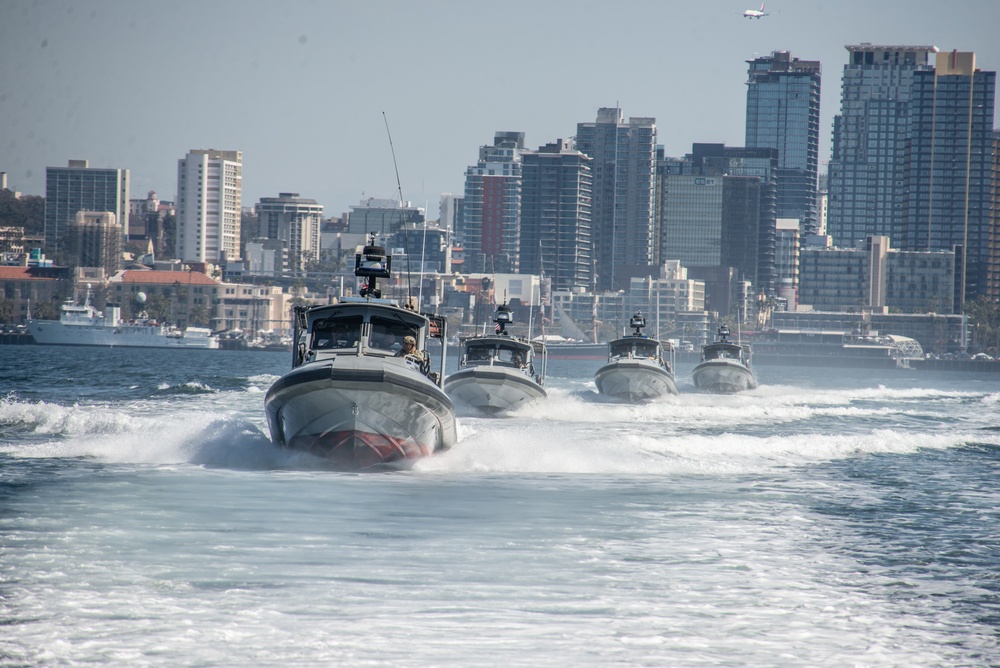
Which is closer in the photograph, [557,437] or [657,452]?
[657,452]

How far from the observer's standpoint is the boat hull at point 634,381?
52.1 m

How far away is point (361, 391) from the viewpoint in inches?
803

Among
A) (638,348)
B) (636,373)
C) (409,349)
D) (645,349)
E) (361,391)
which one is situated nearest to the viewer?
(361,391)

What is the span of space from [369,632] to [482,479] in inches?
431

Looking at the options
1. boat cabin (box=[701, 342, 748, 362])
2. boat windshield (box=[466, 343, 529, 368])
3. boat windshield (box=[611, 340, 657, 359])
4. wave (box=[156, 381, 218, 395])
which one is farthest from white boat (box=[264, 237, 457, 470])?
boat cabin (box=[701, 342, 748, 362])

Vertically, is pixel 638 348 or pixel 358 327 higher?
pixel 358 327

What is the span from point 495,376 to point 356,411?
20056 mm

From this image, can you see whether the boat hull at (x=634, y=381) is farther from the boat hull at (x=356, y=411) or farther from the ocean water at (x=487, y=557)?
the boat hull at (x=356, y=411)

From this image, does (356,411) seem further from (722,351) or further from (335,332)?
(722,351)

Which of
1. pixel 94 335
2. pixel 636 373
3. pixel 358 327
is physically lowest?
pixel 94 335

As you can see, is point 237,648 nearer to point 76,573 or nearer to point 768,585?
point 76,573

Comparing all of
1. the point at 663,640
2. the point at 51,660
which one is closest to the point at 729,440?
the point at 663,640

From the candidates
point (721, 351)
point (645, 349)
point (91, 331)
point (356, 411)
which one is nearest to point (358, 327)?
point (356, 411)

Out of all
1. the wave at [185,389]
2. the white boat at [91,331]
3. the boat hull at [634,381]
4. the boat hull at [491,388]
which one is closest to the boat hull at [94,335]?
the white boat at [91,331]
